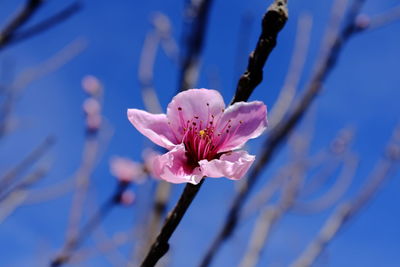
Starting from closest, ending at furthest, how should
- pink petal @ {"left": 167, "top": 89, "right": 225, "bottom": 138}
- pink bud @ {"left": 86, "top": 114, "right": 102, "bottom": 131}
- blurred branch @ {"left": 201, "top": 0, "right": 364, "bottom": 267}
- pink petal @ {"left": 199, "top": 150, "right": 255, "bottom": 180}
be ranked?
pink petal @ {"left": 199, "top": 150, "right": 255, "bottom": 180}
pink petal @ {"left": 167, "top": 89, "right": 225, "bottom": 138}
blurred branch @ {"left": 201, "top": 0, "right": 364, "bottom": 267}
pink bud @ {"left": 86, "top": 114, "right": 102, "bottom": 131}

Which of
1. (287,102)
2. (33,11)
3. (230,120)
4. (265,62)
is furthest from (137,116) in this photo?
(287,102)

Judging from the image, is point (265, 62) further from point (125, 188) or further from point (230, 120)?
point (125, 188)

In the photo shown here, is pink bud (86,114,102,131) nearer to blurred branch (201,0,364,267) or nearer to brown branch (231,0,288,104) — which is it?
blurred branch (201,0,364,267)

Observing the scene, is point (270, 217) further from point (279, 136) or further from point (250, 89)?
point (250, 89)

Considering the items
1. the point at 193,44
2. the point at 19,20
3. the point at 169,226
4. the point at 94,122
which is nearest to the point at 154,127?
the point at 169,226

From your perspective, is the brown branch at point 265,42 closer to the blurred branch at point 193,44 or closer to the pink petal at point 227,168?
the pink petal at point 227,168

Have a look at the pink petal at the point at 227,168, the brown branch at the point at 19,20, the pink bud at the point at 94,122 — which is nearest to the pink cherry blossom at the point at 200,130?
the pink petal at the point at 227,168

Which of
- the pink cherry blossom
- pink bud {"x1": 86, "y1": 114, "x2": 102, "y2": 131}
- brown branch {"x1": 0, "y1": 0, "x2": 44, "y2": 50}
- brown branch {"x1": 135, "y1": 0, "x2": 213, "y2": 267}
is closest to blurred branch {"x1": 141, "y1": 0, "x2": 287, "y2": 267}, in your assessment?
the pink cherry blossom
